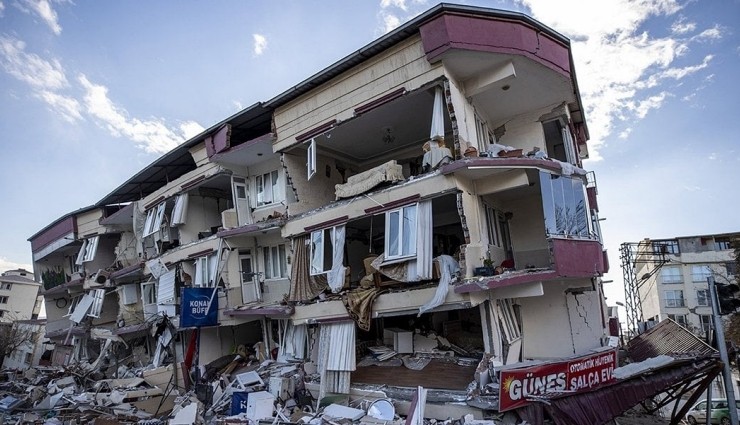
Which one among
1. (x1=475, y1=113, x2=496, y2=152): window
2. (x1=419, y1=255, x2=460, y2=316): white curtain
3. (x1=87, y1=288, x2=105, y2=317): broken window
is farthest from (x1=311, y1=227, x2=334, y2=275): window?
(x1=87, y1=288, x2=105, y2=317): broken window

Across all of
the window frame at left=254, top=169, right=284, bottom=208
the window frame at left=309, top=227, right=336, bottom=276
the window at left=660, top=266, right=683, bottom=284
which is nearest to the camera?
the window frame at left=309, top=227, right=336, bottom=276

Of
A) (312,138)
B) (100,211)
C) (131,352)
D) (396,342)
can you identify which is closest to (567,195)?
(396,342)

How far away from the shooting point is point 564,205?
39.8 feet

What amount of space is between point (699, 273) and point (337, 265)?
44.1m

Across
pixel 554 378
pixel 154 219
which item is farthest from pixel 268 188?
pixel 554 378

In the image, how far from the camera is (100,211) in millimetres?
28500

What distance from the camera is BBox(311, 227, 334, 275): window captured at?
14891 mm

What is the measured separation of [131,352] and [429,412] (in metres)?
21.8

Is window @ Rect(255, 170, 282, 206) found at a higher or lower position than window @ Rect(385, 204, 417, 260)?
higher

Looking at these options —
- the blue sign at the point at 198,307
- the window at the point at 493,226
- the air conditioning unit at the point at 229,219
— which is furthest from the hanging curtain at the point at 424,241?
the air conditioning unit at the point at 229,219

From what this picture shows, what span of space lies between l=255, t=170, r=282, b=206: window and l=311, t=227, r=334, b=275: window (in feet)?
13.4

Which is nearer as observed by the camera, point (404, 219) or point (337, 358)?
point (404, 219)

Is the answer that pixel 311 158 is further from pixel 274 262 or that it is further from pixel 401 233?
pixel 274 262

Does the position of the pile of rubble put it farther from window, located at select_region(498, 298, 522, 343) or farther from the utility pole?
the utility pole
